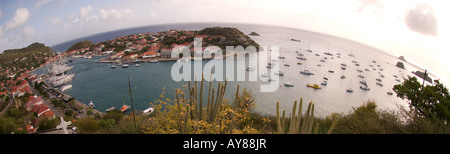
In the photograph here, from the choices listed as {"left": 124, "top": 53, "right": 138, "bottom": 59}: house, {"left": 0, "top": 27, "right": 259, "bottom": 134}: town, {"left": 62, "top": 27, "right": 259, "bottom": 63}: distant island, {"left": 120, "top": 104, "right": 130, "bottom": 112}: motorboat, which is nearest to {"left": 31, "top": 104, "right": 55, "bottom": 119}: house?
{"left": 0, "top": 27, "right": 259, "bottom": 134}: town

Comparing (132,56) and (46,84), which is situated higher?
(132,56)

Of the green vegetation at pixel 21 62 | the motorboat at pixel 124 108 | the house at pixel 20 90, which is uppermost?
the green vegetation at pixel 21 62

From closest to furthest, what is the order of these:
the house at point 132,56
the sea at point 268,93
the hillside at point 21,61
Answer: the sea at point 268,93, the hillside at point 21,61, the house at point 132,56

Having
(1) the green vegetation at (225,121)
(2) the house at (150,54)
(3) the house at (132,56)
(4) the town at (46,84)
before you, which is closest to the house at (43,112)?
(4) the town at (46,84)

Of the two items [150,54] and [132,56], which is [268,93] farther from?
[132,56]

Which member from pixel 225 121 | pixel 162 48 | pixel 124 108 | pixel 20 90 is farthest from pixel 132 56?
pixel 225 121

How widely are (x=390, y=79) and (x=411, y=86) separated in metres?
25.6

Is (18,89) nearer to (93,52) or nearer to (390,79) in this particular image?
(93,52)

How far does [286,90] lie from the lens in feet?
75.7

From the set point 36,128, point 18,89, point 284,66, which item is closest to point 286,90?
point 284,66

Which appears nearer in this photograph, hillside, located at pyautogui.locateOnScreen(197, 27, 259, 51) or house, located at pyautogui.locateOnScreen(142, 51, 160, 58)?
house, located at pyautogui.locateOnScreen(142, 51, 160, 58)

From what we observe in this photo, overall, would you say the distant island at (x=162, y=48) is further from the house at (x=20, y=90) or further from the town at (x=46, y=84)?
the house at (x=20, y=90)

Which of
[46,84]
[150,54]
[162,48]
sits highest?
[162,48]

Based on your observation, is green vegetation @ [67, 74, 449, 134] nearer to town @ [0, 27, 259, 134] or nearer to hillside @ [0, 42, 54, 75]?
town @ [0, 27, 259, 134]
